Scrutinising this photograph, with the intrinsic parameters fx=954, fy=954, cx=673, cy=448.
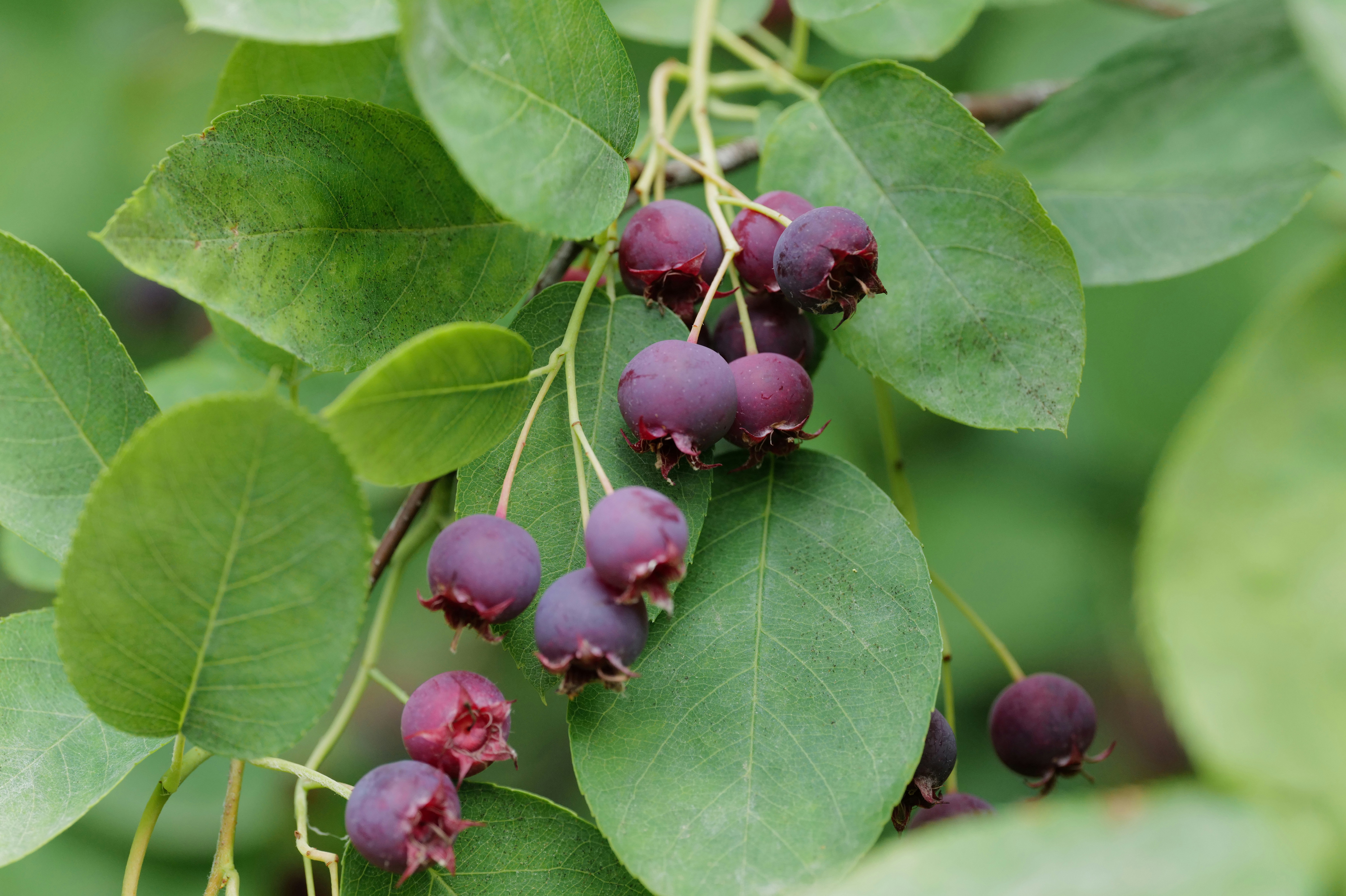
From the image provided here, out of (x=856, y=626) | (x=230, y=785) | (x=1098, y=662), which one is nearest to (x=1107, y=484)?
(x=1098, y=662)

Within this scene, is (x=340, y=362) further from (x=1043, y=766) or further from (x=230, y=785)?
(x=1043, y=766)

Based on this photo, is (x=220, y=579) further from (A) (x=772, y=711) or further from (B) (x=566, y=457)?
(A) (x=772, y=711)

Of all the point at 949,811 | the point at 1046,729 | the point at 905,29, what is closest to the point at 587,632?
the point at 949,811

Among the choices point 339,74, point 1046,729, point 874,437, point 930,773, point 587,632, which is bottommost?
point 874,437

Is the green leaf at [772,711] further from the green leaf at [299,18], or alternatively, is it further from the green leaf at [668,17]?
the green leaf at [668,17]

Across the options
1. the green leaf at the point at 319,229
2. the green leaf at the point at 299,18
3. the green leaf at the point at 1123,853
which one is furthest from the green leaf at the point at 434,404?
the green leaf at the point at 1123,853

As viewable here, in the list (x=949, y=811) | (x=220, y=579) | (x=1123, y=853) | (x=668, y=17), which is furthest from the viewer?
(x=668, y=17)
